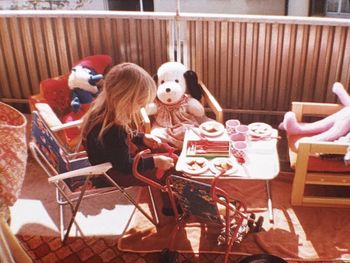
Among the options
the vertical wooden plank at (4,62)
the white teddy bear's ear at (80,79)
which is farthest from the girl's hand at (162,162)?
the vertical wooden plank at (4,62)

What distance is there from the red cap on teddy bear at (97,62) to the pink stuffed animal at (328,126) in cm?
150

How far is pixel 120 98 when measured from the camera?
8.21 feet

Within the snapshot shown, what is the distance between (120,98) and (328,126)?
5.14 ft

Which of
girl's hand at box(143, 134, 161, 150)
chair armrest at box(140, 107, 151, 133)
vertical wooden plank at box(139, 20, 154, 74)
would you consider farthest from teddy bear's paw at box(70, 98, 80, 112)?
girl's hand at box(143, 134, 161, 150)

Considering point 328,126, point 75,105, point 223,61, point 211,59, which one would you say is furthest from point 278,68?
point 75,105

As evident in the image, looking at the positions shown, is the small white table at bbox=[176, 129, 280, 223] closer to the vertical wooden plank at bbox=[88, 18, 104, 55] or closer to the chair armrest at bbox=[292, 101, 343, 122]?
the chair armrest at bbox=[292, 101, 343, 122]

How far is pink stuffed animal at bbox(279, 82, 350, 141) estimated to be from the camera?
3.07 metres

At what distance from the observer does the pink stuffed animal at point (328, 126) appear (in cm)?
307

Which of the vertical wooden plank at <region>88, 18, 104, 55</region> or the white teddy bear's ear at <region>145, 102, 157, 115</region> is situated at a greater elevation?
the vertical wooden plank at <region>88, 18, 104, 55</region>

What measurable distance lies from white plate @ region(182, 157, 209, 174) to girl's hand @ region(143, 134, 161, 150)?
0.24m

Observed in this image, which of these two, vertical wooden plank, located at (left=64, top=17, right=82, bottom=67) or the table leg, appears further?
vertical wooden plank, located at (left=64, top=17, right=82, bottom=67)

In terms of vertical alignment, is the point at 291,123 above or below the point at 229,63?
below

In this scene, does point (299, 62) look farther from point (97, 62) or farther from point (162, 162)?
point (162, 162)

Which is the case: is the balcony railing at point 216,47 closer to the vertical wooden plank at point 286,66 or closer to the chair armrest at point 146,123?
the vertical wooden plank at point 286,66
